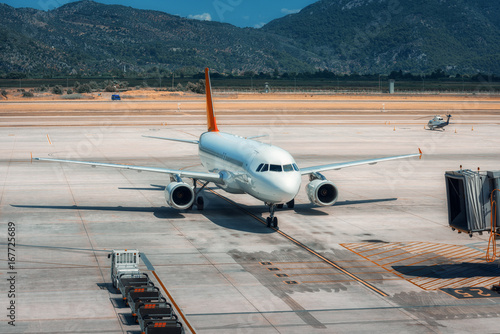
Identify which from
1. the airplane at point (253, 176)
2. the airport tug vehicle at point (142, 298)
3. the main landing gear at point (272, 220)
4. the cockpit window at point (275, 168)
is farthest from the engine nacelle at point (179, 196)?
the airport tug vehicle at point (142, 298)

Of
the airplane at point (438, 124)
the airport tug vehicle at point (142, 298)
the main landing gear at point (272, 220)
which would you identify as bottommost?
the airplane at point (438, 124)

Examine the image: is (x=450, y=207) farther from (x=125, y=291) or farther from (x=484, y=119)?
(x=484, y=119)

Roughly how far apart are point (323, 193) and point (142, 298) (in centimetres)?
1835

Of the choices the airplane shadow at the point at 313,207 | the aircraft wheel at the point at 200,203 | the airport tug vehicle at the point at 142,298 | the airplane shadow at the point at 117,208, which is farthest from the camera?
the aircraft wheel at the point at 200,203

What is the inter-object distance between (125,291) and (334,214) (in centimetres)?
1817

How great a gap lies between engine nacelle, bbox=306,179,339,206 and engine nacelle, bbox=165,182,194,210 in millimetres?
6765

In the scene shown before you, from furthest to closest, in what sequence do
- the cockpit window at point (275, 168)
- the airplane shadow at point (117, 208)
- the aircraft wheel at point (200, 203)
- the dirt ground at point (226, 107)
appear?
the dirt ground at point (226, 107), the aircraft wheel at point (200, 203), the airplane shadow at point (117, 208), the cockpit window at point (275, 168)

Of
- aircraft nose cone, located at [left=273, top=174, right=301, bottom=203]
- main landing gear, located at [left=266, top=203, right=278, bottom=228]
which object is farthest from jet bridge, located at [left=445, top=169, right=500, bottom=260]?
main landing gear, located at [left=266, top=203, right=278, bottom=228]

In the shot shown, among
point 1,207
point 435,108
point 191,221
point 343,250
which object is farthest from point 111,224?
point 435,108

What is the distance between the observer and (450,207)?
87.0ft

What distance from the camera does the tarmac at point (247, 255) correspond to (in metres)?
20.4

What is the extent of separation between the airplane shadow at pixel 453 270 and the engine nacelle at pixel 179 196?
13.0 metres

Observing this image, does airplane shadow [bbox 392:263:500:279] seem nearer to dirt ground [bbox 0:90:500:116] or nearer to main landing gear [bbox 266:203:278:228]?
main landing gear [bbox 266:203:278:228]

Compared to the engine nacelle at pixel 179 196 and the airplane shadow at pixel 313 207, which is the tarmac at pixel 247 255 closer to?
the airplane shadow at pixel 313 207
